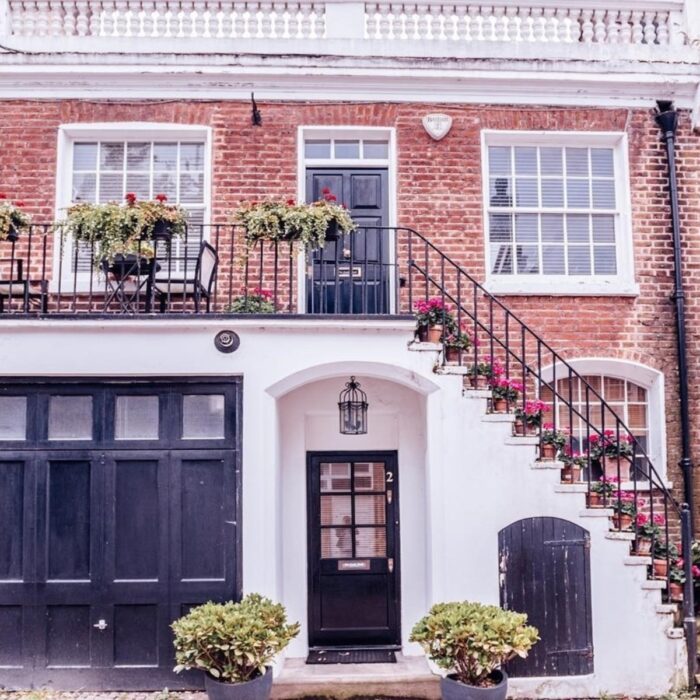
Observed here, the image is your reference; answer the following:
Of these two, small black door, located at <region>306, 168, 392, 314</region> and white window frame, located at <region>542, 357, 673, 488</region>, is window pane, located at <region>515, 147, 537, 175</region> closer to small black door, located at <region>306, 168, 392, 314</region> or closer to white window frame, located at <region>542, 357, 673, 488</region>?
small black door, located at <region>306, 168, 392, 314</region>

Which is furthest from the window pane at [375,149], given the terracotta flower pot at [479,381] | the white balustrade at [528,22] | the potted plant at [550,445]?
the potted plant at [550,445]

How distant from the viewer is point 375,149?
9172mm

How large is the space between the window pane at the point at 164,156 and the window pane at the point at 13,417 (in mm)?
3215

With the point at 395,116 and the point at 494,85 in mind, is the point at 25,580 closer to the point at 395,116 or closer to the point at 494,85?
the point at 395,116

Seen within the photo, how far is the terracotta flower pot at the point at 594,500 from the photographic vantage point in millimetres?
7293

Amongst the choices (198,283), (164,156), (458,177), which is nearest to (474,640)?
(198,283)

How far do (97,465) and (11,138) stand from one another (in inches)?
161

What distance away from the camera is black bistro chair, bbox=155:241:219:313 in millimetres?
7660

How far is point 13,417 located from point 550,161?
6.53 m

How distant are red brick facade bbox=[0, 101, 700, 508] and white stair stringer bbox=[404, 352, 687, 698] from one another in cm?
193

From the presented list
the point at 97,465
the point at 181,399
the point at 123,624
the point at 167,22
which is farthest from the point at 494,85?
the point at 123,624

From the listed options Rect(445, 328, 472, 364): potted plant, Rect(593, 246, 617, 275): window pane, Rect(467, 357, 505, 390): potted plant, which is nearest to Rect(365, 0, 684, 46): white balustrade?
Rect(593, 246, 617, 275): window pane

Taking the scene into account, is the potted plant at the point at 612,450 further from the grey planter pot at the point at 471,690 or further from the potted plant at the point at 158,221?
the potted plant at the point at 158,221

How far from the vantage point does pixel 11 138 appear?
29.0ft
